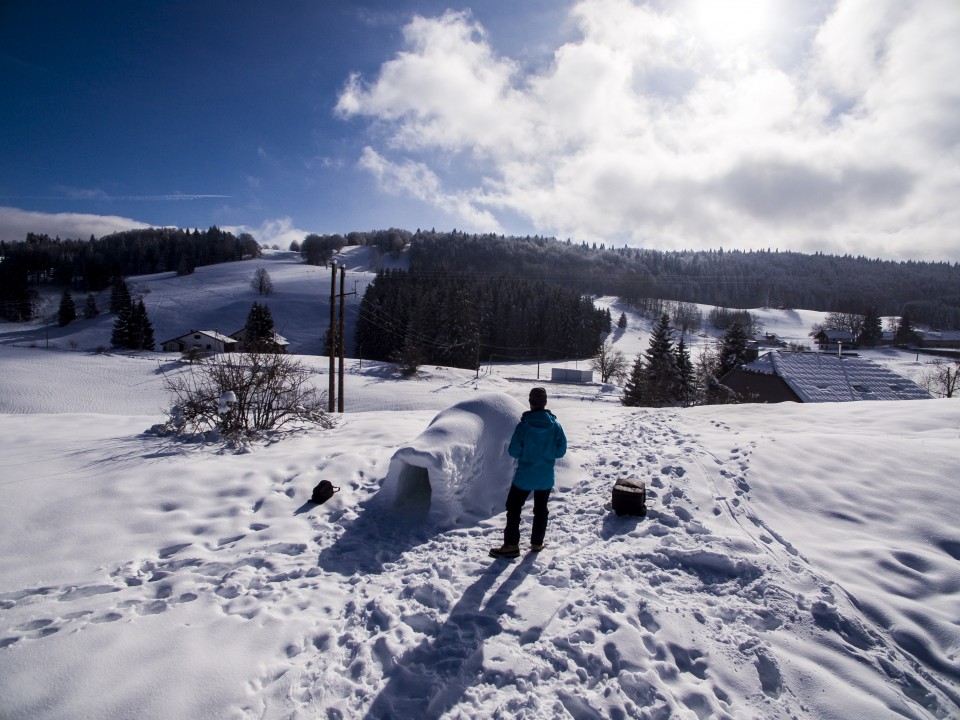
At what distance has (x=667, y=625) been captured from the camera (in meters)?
3.57

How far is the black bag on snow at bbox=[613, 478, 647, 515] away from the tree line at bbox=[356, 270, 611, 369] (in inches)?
1921

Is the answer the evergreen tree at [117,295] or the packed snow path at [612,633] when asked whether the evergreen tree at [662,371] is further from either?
the evergreen tree at [117,295]

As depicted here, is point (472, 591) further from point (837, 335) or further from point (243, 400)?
point (837, 335)

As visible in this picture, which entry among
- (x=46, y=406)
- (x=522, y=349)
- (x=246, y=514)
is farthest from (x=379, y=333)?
(x=246, y=514)

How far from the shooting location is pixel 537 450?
480 cm

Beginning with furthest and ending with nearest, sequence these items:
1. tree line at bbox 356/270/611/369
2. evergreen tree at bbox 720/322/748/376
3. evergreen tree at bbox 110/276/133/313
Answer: evergreen tree at bbox 110/276/133/313 < tree line at bbox 356/270/611/369 < evergreen tree at bbox 720/322/748/376

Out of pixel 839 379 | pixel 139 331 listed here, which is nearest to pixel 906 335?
pixel 839 379

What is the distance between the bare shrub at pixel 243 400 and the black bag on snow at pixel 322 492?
3092 mm

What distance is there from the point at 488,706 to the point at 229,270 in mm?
129281

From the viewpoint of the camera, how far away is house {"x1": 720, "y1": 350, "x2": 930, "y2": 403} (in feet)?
66.9

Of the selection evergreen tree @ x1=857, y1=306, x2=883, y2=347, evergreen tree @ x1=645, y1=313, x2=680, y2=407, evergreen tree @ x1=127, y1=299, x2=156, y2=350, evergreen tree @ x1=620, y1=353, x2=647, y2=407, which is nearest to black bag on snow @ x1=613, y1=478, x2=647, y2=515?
evergreen tree @ x1=645, y1=313, x2=680, y2=407

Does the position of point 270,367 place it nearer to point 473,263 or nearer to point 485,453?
point 485,453

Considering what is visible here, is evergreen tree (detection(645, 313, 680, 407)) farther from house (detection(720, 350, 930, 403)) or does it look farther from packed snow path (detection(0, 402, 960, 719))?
packed snow path (detection(0, 402, 960, 719))

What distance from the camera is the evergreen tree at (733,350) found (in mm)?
41219
